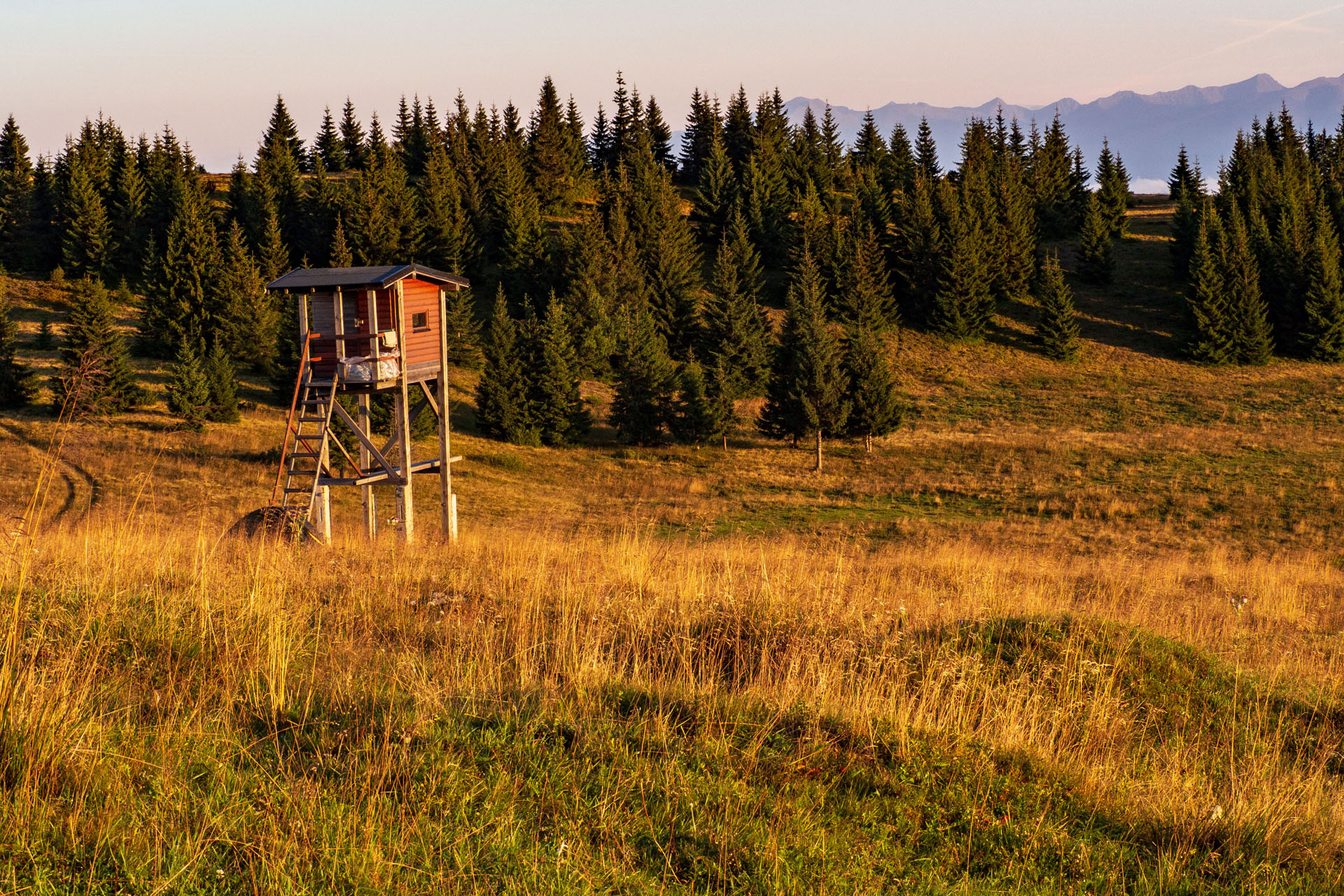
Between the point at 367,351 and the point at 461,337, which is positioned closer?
the point at 367,351

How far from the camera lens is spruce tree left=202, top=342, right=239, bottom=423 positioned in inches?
1414

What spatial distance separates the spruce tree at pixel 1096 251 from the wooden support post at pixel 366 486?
61.4 metres

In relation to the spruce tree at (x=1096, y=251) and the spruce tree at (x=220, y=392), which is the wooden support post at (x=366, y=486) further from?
the spruce tree at (x=1096, y=251)

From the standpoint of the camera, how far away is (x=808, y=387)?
38875mm

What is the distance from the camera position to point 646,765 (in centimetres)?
383

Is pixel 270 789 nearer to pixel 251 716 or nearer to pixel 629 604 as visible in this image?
pixel 251 716

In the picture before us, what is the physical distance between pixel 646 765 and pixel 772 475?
32785 millimetres

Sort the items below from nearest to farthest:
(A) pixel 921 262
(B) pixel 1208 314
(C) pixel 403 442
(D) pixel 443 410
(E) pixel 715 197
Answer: (C) pixel 403 442
(D) pixel 443 410
(B) pixel 1208 314
(A) pixel 921 262
(E) pixel 715 197

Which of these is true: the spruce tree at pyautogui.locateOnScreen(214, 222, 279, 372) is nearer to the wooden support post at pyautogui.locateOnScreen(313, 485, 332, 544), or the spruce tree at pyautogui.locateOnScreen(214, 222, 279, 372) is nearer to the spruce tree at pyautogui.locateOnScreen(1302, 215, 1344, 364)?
the wooden support post at pyautogui.locateOnScreen(313, 485, 332, 544)

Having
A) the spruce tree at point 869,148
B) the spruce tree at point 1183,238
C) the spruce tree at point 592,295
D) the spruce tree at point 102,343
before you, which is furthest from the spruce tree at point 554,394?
the spruce tree at point 869,148

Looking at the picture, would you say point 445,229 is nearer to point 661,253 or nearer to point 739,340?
point 661,253

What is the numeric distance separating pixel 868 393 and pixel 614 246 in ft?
85.2

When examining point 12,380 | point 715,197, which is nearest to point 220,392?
point 12,380

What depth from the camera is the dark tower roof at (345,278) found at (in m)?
16.7
